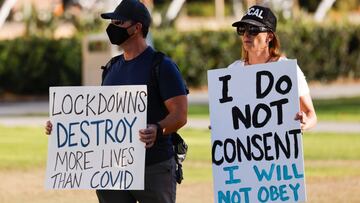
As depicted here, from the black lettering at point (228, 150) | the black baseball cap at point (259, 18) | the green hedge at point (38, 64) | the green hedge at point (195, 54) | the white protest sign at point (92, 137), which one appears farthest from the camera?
the green hedge at point (195, 54)

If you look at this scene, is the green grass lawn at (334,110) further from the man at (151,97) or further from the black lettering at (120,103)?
the man at (151,97)

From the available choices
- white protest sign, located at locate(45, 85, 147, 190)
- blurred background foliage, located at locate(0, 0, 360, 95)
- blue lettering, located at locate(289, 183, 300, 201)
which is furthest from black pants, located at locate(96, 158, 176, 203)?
blurred background foliage, located at locate(0, 0, 360, 95)

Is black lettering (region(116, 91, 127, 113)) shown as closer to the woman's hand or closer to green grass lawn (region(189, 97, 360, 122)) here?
the woman's hand

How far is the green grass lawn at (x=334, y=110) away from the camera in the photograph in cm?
2722

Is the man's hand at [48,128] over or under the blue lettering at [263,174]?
over

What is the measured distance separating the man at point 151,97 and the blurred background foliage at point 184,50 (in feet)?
81.7

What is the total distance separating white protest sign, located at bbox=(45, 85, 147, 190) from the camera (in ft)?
26.0

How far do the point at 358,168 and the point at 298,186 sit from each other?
31.5 feet

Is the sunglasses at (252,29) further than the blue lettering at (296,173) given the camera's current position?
Yes

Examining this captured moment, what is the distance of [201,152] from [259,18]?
1139 cm

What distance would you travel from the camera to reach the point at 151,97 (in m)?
7.86

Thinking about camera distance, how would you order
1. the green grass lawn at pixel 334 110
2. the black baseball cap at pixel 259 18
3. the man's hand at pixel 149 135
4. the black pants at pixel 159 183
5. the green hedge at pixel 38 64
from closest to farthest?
the man's hand at pixel 149 135
the black pants at pixel 159 183
the black baseball cap at pixel 259 18
the green grass lawn at pixel 334 110
the green hedge at pixel 38 64

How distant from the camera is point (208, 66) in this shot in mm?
37312

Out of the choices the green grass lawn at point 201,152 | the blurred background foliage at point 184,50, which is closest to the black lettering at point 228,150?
the green grass lawn at point 201,152
